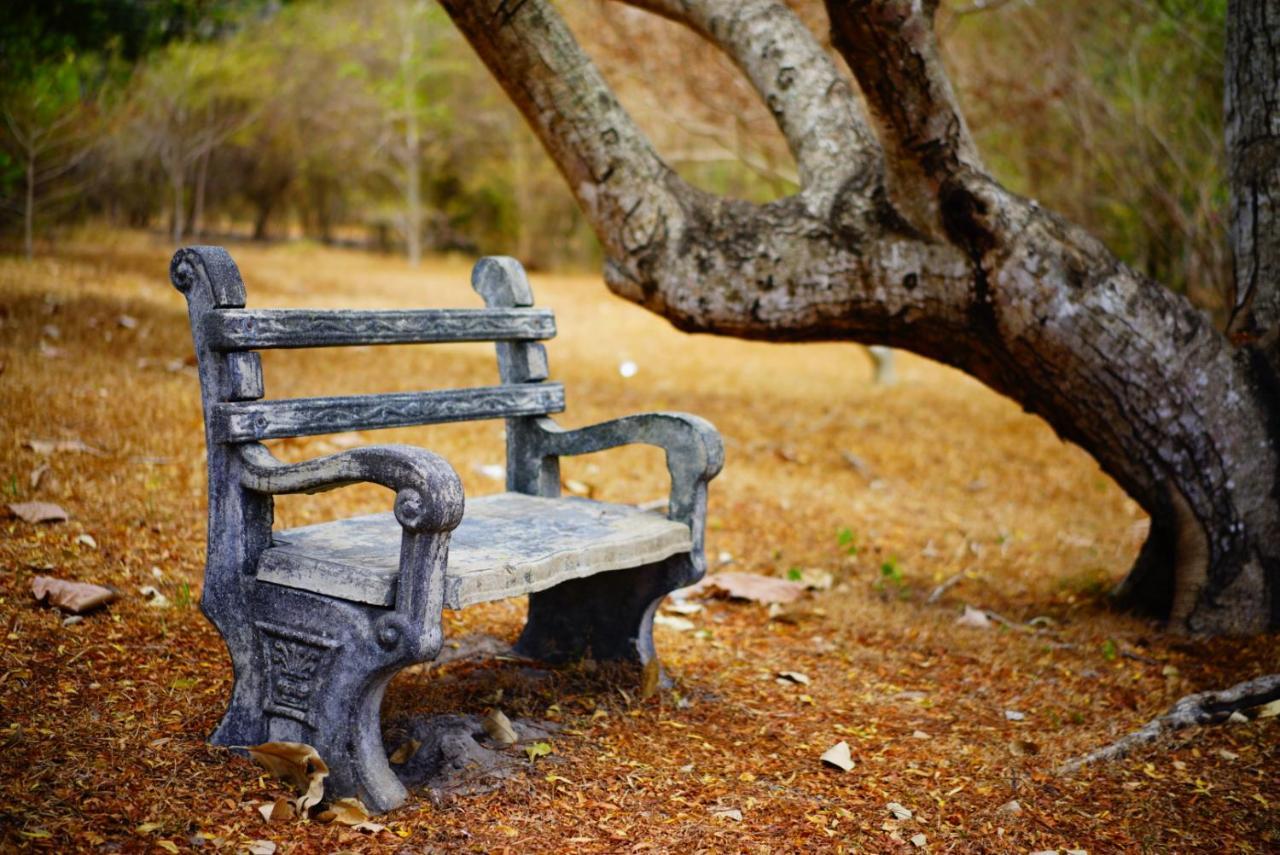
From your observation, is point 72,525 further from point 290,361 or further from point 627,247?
point 290,361

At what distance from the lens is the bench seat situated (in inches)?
100.0

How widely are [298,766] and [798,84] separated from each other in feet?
10.3

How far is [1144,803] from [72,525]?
3.64 meters

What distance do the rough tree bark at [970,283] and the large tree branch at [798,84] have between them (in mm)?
12

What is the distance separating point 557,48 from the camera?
13.2 feet

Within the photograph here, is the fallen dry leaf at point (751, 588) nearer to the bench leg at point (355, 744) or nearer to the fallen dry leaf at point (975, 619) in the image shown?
the fallen dry leaf at point (975, 619)

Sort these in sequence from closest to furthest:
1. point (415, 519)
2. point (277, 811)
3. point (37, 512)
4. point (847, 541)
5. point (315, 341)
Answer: point (415, 519) → point (277, 811) → point (315, 341) → point (37, 512) → point (847, 541)

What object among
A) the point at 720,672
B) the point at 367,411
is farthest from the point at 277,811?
the point at 720,672

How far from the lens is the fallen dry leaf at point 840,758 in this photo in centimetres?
307

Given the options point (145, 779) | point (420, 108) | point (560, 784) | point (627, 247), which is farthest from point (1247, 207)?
point (420, 108)

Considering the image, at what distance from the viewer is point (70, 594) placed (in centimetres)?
344

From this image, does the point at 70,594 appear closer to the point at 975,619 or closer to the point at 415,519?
the point at 415,519

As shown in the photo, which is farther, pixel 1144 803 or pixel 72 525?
pixel 72 525

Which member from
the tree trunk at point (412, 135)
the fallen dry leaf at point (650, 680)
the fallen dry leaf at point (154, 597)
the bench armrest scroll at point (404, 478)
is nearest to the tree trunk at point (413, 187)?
the tree trunk at point (412, 135)
